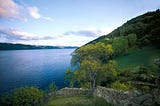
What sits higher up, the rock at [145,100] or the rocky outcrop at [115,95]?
the rock at [145,100]

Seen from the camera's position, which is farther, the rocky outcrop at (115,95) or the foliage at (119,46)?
the foliage at (119,46)

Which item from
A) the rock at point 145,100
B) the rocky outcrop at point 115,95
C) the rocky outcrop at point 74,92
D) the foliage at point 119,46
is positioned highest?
the foliage at point 119,46

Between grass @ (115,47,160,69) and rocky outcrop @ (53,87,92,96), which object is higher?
grass @ (115,47,160,69)

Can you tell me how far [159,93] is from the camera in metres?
13.1

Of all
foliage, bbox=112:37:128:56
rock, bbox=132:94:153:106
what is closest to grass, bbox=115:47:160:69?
foliage, bbox=112:37:128:56

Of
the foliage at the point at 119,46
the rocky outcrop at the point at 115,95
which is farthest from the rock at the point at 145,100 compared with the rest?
the foliage at the point at 119,46

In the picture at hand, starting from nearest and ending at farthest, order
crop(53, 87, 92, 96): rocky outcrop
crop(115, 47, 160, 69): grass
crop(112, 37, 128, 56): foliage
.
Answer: crop(53, 87, 92, 96): rocky outcrop → crop(115, 47, 160, 69): grass → crop(112, 37, 128, 56): foliage

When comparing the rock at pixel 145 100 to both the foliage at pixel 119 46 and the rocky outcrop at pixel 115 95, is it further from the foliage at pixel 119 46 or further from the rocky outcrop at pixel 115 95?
the foliage at pixel 119 46

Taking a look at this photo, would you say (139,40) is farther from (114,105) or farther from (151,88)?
(151,88)

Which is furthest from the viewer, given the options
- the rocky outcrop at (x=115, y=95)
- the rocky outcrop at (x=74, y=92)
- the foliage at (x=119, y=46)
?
the foliage at (x=119, y=46)

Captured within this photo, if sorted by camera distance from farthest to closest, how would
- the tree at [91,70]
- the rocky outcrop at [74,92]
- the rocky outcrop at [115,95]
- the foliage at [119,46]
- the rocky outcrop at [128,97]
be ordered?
the foliage at [119,46]
the tree at [91,70]
the rocky outcrop at [74,92]
the rocky outcrop at [115,95]
the rocky outcrop at [128,97]

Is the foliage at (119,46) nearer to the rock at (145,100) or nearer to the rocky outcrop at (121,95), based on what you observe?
the rocky outcrop at (121,95)

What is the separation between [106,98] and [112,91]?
1666mm

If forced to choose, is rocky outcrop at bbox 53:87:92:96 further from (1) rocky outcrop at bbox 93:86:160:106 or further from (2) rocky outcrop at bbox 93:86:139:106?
(2) rocky outcrop at bbox 93:86:139:106
